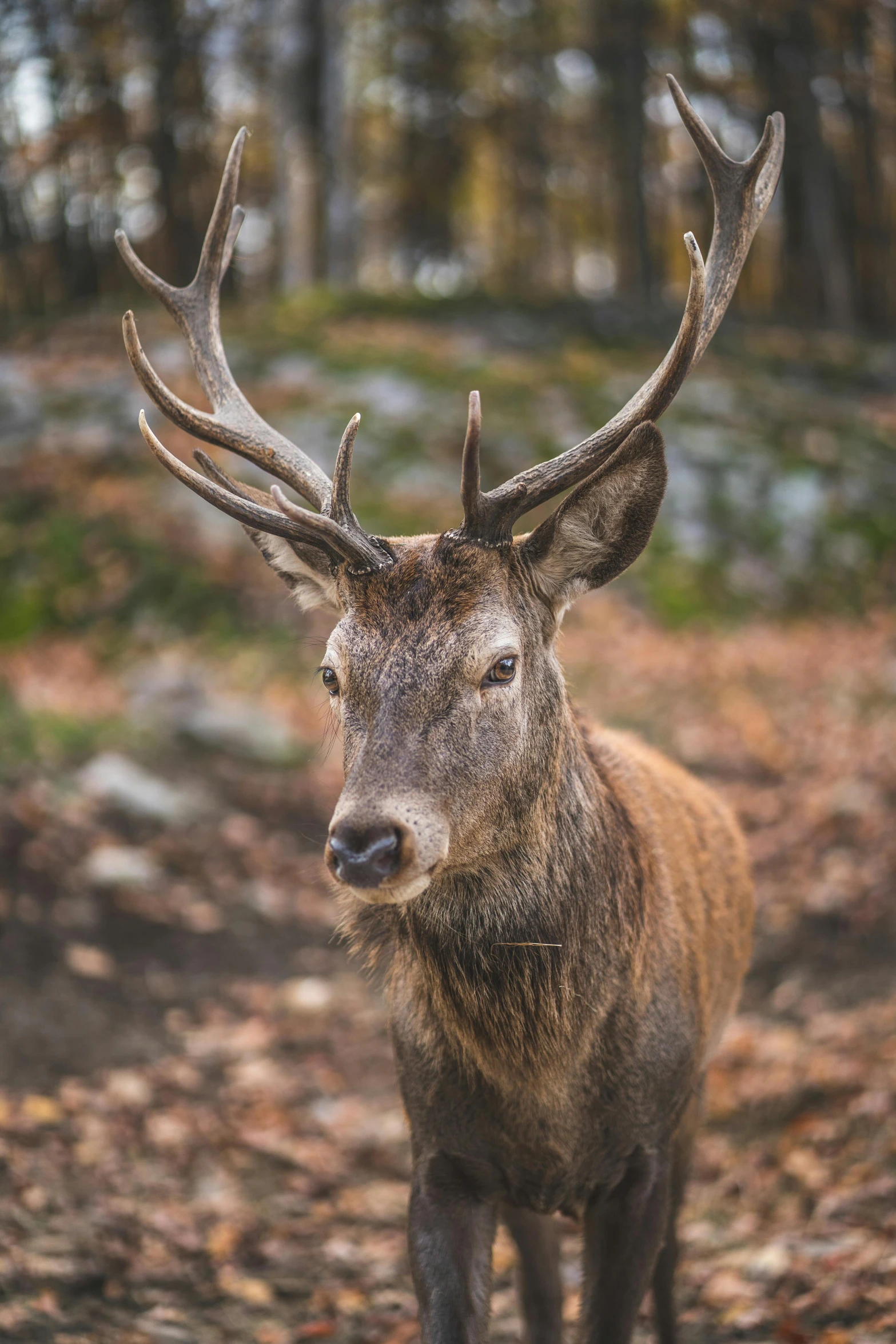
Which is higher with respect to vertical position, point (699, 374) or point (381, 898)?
point (699, 374)

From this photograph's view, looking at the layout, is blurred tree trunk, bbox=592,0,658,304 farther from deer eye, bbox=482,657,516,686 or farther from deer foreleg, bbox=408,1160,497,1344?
deer foreleg, bbox=408,1160,497,1344

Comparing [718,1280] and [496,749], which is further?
[718,1280]

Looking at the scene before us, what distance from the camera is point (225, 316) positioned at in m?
15.4

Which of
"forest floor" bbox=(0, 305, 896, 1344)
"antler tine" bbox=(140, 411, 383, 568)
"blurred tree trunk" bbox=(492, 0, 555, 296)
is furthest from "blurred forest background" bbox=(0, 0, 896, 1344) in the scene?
"antler tine" bbox=(140, 411, 383, 568)

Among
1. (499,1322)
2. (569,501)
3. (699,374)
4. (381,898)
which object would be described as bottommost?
(499,1322)

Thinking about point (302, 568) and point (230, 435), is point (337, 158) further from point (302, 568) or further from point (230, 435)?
point (302, 568)

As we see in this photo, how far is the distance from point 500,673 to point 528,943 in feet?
2.29

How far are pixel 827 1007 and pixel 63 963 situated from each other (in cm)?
391

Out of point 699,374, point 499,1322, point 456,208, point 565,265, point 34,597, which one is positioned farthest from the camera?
point 565,265

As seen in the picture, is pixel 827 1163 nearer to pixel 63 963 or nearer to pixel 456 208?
pixel 63 963

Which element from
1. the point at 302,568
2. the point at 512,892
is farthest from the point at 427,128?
the point at 512,892

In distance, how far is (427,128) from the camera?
25.2 metres

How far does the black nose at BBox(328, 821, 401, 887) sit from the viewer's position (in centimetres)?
247

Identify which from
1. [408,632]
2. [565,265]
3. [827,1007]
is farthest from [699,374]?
[565,265]
